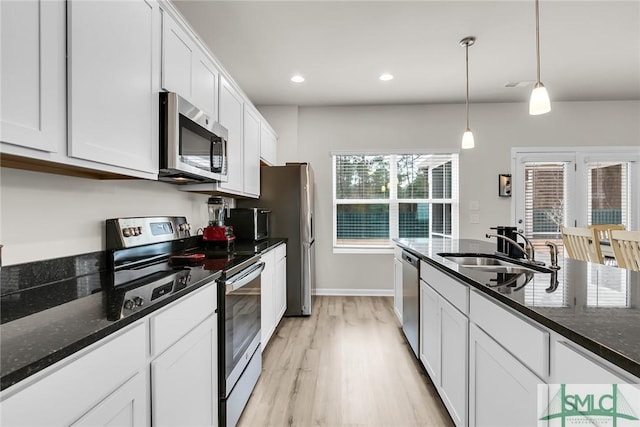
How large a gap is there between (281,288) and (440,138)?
3.02 m

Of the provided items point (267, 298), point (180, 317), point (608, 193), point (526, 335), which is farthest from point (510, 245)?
point (608, 193)

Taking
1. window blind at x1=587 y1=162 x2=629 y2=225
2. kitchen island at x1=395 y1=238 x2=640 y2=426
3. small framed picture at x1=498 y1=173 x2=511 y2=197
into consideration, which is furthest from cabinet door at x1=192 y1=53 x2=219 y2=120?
window blind at x1=587 y1=162 x2=629 y2=225

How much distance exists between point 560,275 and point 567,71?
3099 mm

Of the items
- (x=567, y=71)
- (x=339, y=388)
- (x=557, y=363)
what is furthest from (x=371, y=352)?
(x=567, y=71)

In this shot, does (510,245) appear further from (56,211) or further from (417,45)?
(56,211)

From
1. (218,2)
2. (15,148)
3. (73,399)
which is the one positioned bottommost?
(73,399)

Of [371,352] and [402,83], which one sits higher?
[402,83]

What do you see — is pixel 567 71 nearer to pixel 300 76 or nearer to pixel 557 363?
pixel 300 76

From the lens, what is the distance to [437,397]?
204cm

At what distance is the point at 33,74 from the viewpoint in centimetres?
93

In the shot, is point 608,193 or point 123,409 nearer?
point 123,409

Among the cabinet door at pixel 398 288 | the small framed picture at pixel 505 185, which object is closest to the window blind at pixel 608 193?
the small framed picture at pixel 505 185

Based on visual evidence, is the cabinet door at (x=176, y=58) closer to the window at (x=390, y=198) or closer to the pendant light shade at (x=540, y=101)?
the pendant light shade at (x=540, y=101)

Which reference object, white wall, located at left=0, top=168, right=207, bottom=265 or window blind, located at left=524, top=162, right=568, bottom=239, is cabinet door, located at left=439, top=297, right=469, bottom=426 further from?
window blind, located at left=524, top=162, right=568, bottom=239
